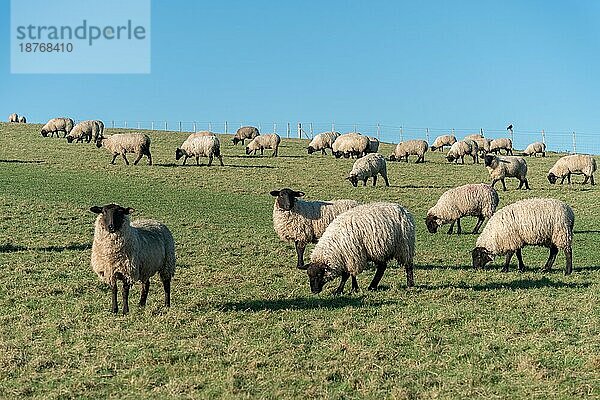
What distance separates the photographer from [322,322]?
988 cm

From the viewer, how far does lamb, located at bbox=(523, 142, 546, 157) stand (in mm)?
52688

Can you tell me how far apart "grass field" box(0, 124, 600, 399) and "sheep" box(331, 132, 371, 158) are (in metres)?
22.3

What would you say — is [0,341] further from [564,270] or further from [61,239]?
[564,270]

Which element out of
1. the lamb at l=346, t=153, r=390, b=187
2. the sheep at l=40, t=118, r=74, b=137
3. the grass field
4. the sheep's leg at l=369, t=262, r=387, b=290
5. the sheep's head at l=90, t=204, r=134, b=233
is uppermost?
the sheep at l=40, t=118, r=74, b=137

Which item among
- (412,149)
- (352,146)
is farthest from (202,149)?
(412,149)

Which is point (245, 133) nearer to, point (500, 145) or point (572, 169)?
point (500, 145)

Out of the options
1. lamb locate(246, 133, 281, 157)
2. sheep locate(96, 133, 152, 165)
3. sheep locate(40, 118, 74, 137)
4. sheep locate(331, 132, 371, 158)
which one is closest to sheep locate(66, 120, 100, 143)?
sheep locate(40, 118, 74, 137)

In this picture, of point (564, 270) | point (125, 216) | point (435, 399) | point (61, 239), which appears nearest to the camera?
point (435, 399)

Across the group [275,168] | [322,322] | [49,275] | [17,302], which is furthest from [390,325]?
[275,168]

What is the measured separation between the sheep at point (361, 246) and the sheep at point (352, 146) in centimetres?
3045

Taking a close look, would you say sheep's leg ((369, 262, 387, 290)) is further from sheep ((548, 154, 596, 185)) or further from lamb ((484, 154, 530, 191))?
sheep ((548, 154, 596, 185))

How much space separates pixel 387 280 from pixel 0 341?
7033mm

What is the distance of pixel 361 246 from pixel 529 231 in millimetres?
4565

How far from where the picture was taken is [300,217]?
15.8m
